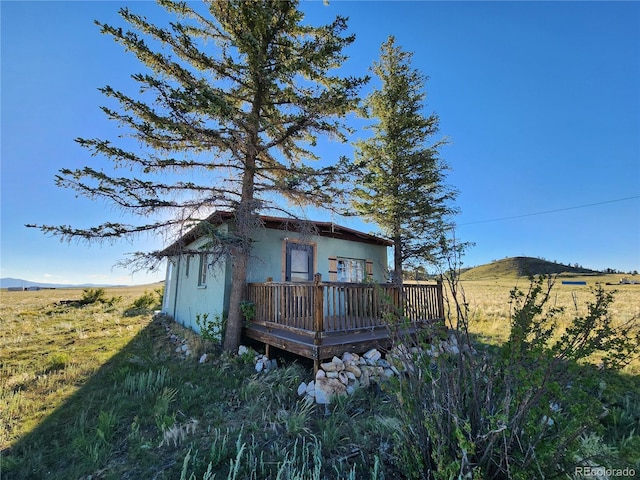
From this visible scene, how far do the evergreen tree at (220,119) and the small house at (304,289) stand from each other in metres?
0.84

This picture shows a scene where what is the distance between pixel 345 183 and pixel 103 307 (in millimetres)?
20680

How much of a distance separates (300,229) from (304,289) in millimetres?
2434

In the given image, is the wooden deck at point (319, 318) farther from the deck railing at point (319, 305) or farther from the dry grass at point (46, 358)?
the dry grass at point (46, 358)

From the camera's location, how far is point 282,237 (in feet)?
30.5

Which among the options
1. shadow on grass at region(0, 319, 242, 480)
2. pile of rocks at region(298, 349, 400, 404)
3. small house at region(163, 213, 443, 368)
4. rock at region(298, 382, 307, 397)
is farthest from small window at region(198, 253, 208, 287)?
pile of rocks at region(298, 349, 400, 404)

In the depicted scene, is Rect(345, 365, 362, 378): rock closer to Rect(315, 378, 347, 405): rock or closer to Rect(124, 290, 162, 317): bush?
Rect(315, 378, 347, 405): rock

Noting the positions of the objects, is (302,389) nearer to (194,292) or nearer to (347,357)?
(347,357)

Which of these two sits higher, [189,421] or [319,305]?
[319,305]

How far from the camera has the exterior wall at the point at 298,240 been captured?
882 cm

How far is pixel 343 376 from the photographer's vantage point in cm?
555

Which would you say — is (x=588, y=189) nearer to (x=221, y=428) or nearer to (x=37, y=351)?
(x=221, y=428)

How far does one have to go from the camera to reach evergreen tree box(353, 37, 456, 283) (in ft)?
37.1

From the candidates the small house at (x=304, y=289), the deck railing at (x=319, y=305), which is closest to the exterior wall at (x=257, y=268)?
the small house at (x=304, y=289)

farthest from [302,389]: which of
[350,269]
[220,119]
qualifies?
[220,119]
